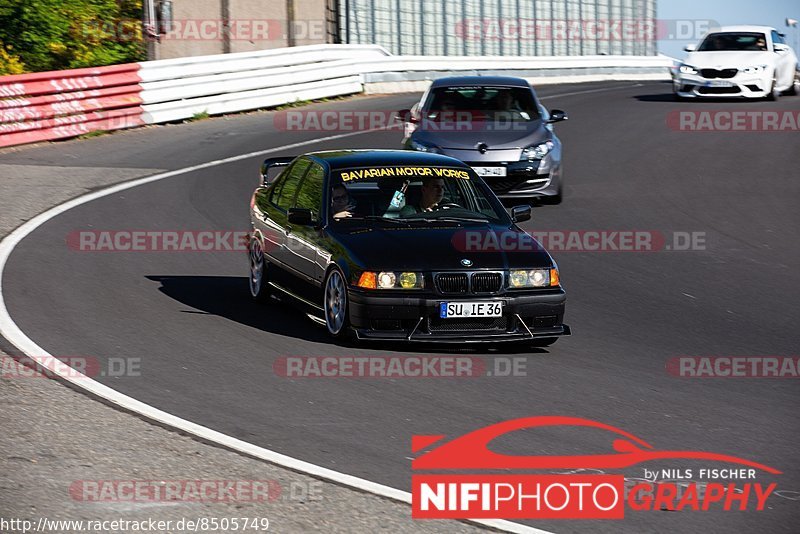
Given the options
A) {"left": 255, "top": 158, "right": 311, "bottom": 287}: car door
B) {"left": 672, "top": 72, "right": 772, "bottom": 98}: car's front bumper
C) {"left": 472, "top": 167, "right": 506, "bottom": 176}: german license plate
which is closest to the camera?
{"left": 255, "top": 158, "right": 311, "bottom": 287}: car door

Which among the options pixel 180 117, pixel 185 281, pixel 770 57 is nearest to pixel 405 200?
pixel 185 281

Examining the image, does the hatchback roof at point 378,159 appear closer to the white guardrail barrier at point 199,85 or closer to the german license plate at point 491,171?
the german license plate at point 491,171

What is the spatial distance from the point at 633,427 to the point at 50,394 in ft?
11.9

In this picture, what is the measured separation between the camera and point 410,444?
7.23 metres

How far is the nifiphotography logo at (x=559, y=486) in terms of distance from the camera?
20.4 feet

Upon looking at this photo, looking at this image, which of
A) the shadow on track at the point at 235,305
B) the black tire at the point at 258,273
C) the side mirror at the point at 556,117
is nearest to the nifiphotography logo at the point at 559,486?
the shadow on track at the point at 235,305

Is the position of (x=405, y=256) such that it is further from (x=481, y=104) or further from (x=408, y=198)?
(x=481, y=104)

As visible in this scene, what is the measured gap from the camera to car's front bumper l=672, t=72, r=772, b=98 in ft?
92.5

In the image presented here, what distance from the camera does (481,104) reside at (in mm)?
17609

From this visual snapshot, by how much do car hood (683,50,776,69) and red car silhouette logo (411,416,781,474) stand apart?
22129 millimetres

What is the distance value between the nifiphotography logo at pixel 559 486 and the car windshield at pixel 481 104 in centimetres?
1047

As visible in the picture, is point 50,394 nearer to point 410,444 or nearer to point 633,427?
point 410,444

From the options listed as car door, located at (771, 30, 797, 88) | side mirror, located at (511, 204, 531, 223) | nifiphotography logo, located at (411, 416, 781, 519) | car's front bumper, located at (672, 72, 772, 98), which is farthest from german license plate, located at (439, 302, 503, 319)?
car door, located at (771, 30, 797, 88)

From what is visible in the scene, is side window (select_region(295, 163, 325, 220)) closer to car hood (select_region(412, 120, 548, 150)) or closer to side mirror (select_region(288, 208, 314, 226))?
side mirror (select_region(288, 208, 314, 226))
